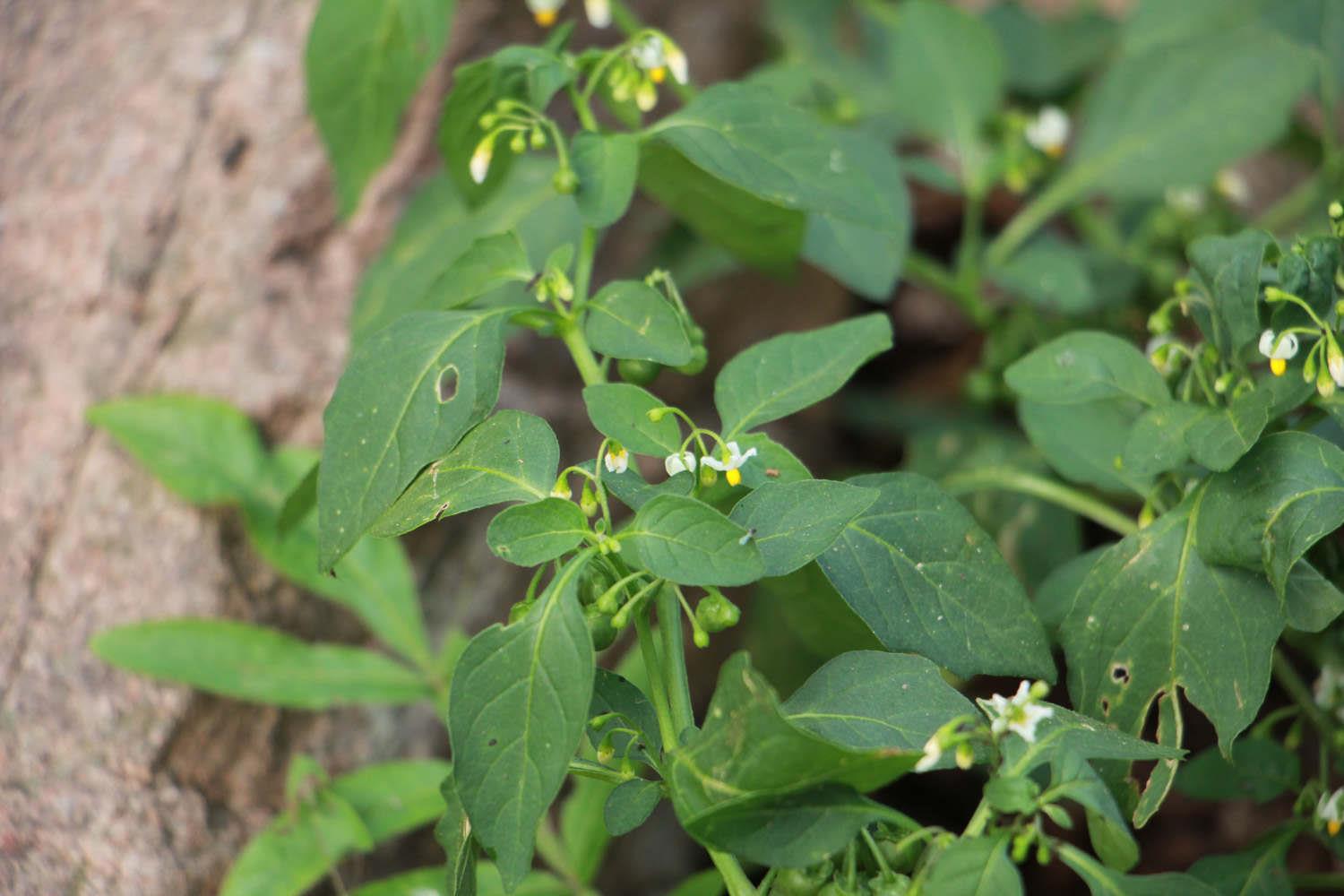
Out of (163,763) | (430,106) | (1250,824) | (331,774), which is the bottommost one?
(1250,824)

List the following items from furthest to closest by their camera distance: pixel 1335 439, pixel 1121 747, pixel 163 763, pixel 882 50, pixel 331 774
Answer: pixel 882 50
pixel 331 774
pixel 163 763
pixel 1335 439
pixel 1121 747

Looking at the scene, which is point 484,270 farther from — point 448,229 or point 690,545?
point 448,229

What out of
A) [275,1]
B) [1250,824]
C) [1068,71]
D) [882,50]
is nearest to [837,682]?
[1250,824]

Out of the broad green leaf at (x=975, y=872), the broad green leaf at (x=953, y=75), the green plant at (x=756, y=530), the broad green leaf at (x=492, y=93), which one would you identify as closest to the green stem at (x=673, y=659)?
the green plant at (x=756, y=530)

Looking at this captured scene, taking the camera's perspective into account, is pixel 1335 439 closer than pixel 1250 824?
Yes

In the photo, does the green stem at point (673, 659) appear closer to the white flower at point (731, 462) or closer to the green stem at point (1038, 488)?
the white flower at point (731, 462)

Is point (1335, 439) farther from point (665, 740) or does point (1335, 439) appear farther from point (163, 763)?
point (163, 763)
